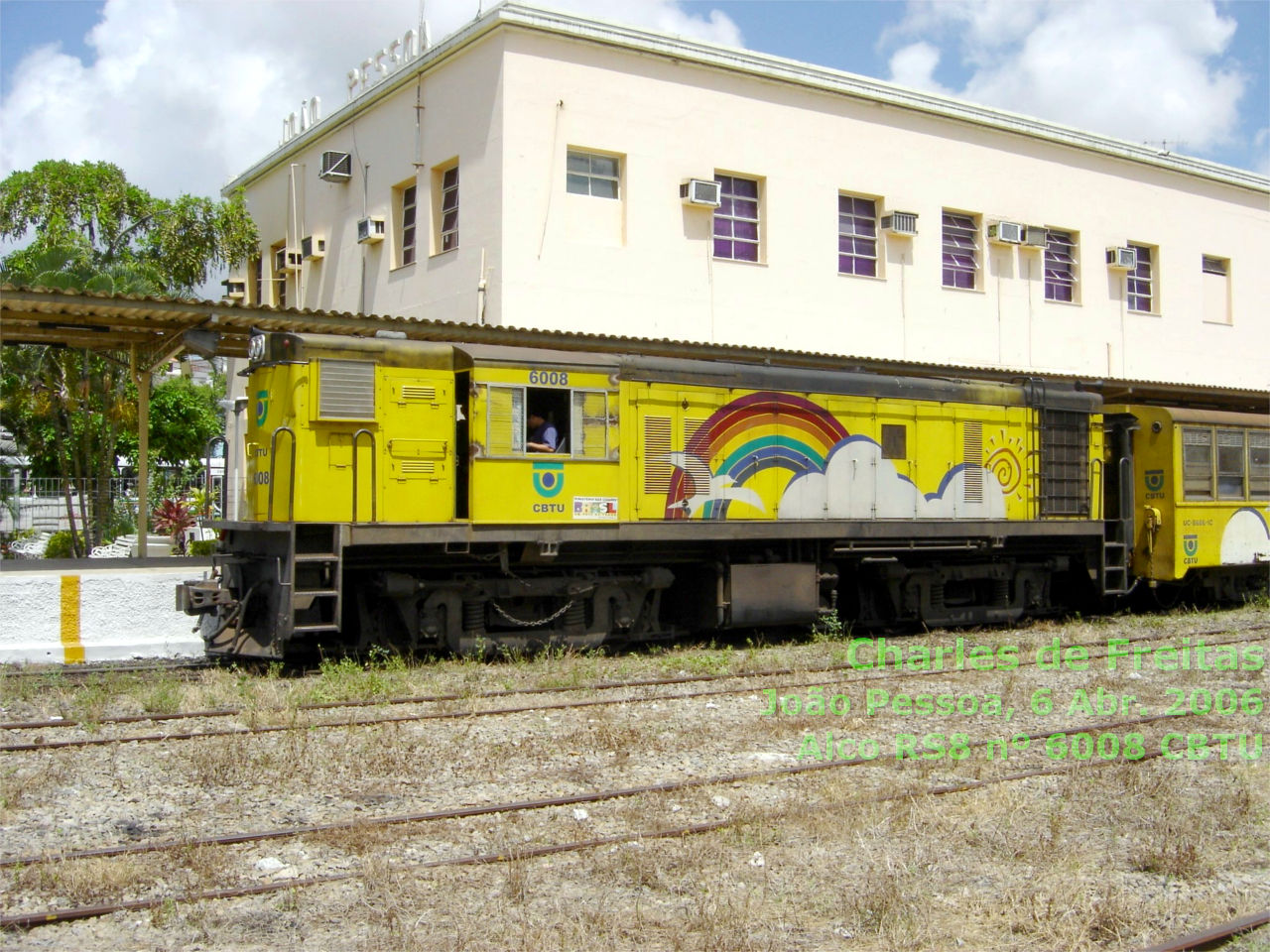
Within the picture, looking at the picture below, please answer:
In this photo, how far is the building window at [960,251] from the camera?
72.6ft

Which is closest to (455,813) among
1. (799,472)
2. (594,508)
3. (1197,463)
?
(594,508)

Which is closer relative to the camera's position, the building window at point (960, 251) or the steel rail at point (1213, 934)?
the steel rail at point (1213, 934)

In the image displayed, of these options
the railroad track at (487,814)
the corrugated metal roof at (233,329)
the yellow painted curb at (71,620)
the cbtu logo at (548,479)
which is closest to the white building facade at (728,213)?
the corrugated metal roof at (233,329)

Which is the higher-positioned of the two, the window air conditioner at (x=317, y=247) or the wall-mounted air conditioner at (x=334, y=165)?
the wall-mounted air conditioner at (x=334, y=165)

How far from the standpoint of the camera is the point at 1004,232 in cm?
2211

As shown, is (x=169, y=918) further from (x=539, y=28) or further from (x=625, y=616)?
(x=539, y=28)

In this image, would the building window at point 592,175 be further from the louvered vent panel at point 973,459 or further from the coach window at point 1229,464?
the coach window at point 1229,464

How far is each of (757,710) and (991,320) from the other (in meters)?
14.8

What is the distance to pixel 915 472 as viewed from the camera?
1432 centimetres

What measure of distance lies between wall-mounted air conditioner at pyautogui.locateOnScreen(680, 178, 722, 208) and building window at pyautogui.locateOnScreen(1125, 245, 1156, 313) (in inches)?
434

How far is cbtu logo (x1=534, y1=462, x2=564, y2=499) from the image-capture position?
1174 centimetres

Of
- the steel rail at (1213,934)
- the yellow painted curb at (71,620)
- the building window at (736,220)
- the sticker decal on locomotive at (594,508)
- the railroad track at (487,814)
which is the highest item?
the building window at (736,220)

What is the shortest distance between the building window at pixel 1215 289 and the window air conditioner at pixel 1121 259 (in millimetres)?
3143

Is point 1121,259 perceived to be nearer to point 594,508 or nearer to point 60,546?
Answer: point 594,508
